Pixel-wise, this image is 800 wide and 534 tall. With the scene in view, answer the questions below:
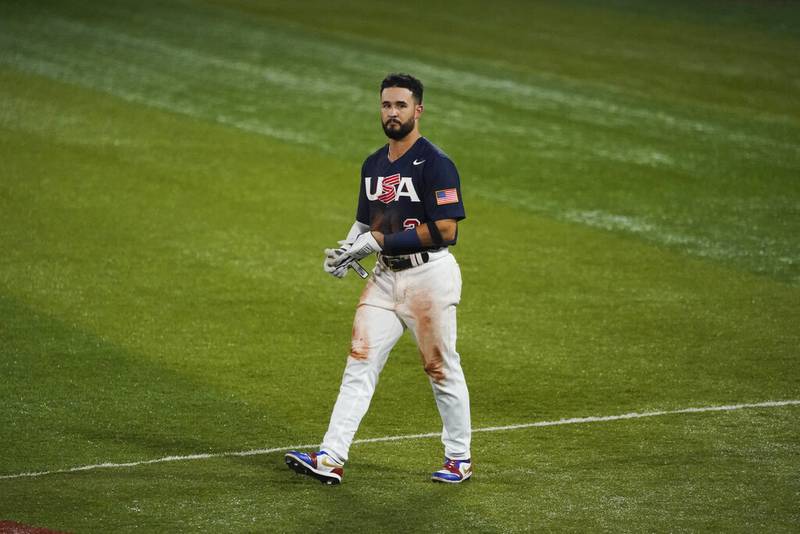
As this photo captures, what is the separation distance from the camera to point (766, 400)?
28.2 feet

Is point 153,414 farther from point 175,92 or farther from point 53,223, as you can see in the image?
point 175,92

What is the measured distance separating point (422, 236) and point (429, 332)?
0.52m

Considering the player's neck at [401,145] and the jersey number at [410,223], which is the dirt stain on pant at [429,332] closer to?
the jersey number at [410,223]

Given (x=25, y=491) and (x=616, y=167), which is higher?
(x=616, y=167)

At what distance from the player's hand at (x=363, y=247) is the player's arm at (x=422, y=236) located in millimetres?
35

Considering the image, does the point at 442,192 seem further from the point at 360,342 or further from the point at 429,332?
the point at 360,342

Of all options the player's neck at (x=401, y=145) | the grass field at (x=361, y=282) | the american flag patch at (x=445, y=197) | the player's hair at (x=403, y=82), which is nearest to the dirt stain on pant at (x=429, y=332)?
the american flag patch at (x=445, y=197)

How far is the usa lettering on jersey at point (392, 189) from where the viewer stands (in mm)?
7004

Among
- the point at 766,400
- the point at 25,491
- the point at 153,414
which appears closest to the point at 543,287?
the point at 766,400

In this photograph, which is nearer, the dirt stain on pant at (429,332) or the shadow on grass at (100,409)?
the dirt stain on pant at (429,332)

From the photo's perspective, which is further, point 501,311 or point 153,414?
point 501,311

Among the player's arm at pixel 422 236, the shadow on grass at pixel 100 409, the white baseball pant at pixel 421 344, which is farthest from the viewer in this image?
the shadow on grass at pixel 100 409

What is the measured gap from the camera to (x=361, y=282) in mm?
11664

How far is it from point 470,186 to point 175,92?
530 cm
